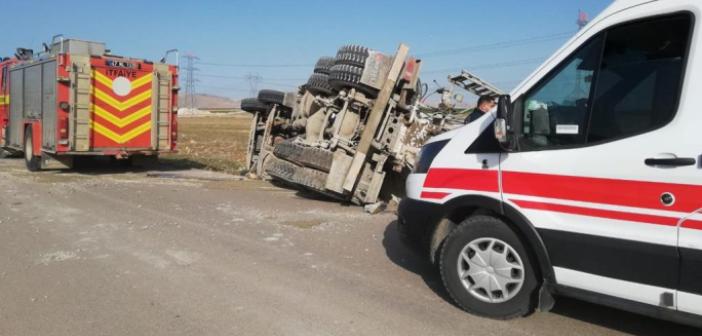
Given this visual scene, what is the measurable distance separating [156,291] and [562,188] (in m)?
3.13

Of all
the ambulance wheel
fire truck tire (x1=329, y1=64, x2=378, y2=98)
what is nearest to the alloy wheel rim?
fire truck tire (x1=329, y1=64, x2=378, y2=98)

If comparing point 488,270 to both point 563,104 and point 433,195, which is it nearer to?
point 433,195

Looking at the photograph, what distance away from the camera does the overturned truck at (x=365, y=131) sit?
28.2ft

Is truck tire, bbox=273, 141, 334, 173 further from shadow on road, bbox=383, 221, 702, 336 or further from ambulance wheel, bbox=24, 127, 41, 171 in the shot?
ambulance wheel, bbox=24, 127, 41, 171

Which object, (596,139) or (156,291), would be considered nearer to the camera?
(596,139)

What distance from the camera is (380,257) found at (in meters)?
5.86

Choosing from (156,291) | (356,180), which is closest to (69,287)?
(156,291)

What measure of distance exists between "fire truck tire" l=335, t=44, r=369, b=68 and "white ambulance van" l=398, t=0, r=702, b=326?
481 cm

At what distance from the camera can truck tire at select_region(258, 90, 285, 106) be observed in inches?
467

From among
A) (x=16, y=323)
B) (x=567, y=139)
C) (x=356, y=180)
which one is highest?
(x=567, y=139)

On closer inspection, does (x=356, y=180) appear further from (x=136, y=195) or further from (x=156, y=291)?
(x=156, y=291)

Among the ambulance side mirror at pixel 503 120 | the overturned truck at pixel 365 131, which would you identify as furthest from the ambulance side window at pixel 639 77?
the overturned truck at pixel 365 131

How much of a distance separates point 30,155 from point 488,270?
40.8ft

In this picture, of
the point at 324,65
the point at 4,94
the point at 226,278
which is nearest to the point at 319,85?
the point at 324,65
